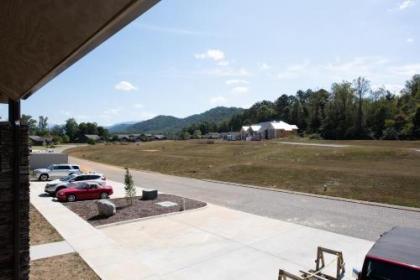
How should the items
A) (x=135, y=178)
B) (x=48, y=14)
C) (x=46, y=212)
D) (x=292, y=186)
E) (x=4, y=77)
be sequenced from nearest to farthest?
1. (x=48, y=14)
2. (x=4, y=77)
3. (x=46, y=212)
4. (x=292, y=186)
5. (x=135, y=178)

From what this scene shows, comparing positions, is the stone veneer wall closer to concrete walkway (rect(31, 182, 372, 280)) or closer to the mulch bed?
concrete walkway (rect(31, 182, 372, 280))

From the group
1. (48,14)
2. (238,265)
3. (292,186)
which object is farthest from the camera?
(292,186)

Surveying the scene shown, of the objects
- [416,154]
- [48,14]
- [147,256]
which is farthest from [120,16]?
[416,154]

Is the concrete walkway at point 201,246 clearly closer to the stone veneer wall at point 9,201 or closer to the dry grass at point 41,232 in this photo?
the dry grass at point 41,232

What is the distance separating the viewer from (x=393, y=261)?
6.79 metres

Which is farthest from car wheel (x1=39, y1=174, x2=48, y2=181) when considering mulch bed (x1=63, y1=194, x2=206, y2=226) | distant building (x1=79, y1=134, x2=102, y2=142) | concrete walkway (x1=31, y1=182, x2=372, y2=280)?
distant building (x1=79, y1=134, x2=102, y2=142)

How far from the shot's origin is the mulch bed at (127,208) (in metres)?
17.7

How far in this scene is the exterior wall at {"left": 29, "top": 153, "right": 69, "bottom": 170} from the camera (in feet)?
139

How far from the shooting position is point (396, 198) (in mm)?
23000

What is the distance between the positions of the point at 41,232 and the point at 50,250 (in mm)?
2851

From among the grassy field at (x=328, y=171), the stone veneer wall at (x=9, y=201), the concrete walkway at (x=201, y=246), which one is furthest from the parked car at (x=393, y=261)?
the grassy field at (x=328, y=171)

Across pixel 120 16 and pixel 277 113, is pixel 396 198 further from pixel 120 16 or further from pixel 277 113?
pixel 277 113

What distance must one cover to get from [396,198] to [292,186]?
7.88 m

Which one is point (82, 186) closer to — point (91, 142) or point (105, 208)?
point (105, 208)
